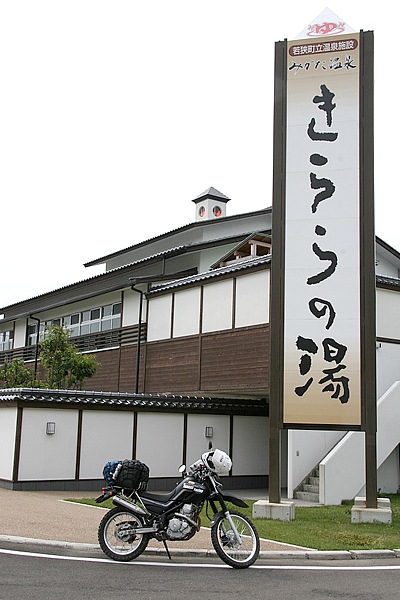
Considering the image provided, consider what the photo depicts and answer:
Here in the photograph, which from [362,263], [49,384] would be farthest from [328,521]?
[49,384]

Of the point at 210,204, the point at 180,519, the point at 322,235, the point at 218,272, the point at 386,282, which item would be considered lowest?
the point at 180,519

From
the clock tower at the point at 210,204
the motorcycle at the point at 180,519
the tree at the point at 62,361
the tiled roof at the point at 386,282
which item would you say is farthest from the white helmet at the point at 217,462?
the clock tower at the point at 210,204

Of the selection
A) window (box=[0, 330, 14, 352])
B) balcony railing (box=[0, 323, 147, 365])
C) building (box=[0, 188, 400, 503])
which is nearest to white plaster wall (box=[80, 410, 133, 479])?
building (box=[0, 188, 400, 503])

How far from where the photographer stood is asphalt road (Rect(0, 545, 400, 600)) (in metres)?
6.97

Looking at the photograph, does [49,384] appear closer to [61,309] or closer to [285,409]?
[61,309]

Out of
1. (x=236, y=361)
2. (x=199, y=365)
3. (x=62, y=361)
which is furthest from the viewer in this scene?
(x=62, y=361)

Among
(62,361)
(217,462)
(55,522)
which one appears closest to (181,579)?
(217,462)

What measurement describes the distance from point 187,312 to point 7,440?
6976mm

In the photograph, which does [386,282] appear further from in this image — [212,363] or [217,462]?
[217,462]

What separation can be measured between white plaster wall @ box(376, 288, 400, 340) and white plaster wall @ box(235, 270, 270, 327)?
2908 millimetres

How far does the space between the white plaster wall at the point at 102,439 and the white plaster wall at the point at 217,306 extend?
12.2 ft

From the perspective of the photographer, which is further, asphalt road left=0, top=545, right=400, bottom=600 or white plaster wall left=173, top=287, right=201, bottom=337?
white plaster wall left=173, top=287, right=201, bottom=337

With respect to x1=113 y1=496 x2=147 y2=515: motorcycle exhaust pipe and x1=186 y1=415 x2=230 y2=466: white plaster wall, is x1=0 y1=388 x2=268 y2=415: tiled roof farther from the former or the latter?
x1=113 y1=496 x2=147 y2=515: motorcycle exhaust pipe

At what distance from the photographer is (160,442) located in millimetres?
18828
